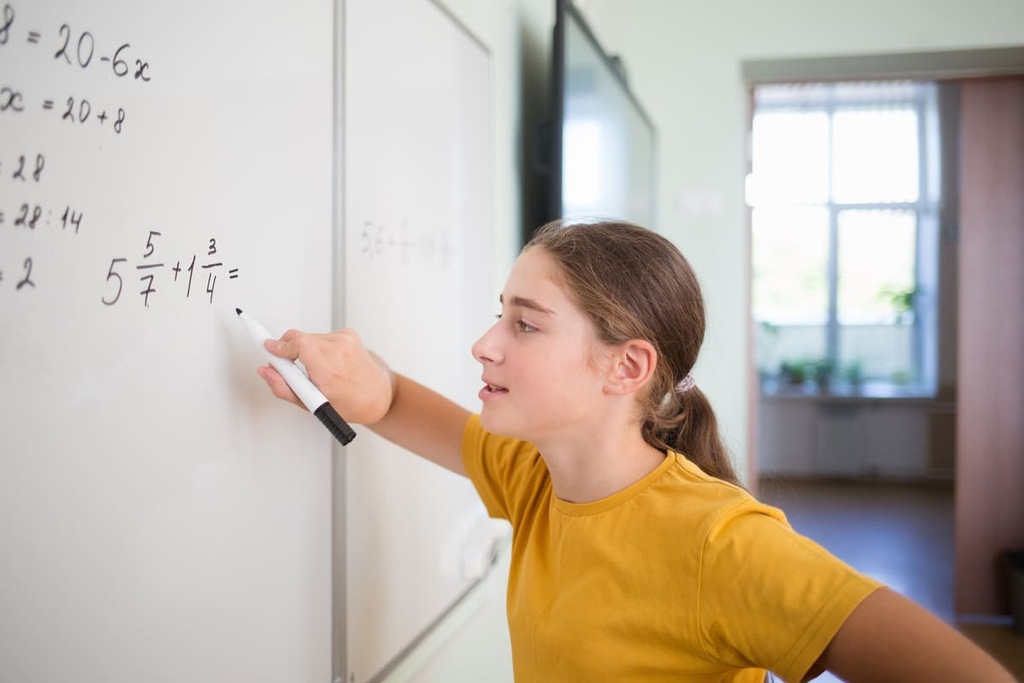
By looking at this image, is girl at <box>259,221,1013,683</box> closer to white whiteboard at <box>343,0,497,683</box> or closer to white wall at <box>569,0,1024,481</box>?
white whiteboard at <box>343,0,497,683</box>

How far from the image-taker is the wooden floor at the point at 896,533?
3891 mm

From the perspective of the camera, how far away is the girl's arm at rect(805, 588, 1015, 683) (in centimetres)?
71

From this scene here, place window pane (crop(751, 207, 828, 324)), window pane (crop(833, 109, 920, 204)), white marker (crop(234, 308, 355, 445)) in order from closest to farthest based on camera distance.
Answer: white marker (crop(234, 308, 355, 445))
window pane (crop(833, 109, 920, 204))
window pane (crop(751, 207, 828, 324))

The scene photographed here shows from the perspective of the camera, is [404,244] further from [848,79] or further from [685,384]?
[848,79]

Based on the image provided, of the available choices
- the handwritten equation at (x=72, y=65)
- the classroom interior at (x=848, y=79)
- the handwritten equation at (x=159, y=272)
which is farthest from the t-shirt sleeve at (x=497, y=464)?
the classroom interior at (x=848, y=79)

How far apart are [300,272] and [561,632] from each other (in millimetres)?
504

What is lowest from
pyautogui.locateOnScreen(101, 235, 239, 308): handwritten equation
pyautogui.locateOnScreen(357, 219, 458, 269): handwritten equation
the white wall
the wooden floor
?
the wooden floor

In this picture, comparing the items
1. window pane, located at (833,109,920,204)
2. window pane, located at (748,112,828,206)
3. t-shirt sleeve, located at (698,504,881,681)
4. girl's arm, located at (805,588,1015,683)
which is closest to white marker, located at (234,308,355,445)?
t-shirt sleeve, located at (698,504,881,681)

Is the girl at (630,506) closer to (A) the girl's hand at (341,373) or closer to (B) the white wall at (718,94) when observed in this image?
(A) the girl's hand at (341,373)

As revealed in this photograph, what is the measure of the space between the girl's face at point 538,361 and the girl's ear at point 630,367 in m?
0.02

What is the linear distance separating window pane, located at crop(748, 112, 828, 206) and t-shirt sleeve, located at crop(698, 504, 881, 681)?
6294mm

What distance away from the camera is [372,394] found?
1102 millimetres

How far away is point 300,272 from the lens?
1.02 meters

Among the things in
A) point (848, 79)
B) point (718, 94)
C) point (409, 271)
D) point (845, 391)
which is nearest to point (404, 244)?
point (409, 271)
